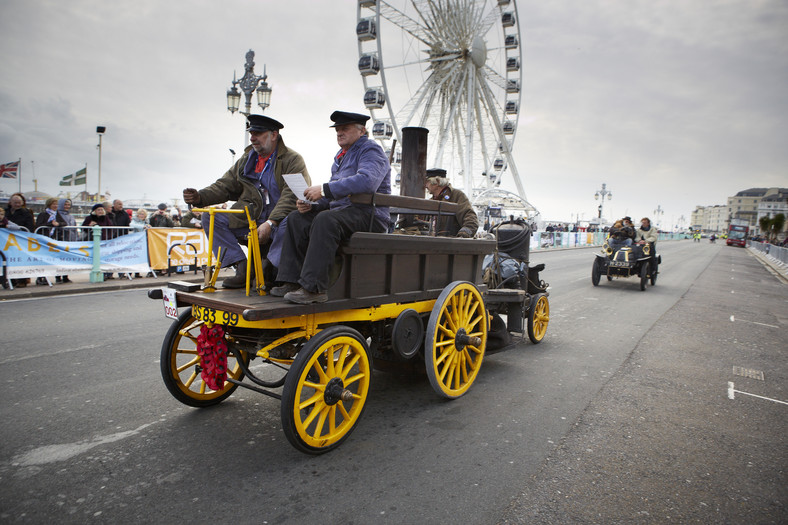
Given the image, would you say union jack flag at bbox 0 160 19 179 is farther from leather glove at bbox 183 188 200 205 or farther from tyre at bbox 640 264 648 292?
tyre at bbox 640 264 648 292

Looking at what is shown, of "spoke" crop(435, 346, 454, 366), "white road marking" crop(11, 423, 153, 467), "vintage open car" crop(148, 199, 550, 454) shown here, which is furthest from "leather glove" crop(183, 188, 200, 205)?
"spoke" crop(435, 346, 454, 366)

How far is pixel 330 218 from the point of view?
9.16ft

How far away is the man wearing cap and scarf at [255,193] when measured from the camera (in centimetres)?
327

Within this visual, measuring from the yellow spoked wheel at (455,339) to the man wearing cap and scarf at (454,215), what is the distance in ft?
3.43

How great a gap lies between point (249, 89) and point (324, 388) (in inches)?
493

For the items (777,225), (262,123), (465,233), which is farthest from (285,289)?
(777,225)

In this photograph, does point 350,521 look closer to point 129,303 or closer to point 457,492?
point 457,492

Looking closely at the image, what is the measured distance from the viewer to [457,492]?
97.6 inches

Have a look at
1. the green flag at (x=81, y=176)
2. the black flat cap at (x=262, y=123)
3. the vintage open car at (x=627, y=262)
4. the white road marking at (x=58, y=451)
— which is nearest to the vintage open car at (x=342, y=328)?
the white road marking at (x=58, y=451)

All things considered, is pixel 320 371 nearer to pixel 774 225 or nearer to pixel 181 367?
pixel 181 367

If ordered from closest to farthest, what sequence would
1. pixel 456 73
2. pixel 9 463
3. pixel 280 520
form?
pixel 280 520
pixel 9 463
pixel 456 73

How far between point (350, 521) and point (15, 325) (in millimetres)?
5861

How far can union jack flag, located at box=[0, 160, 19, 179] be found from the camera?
22.2 m

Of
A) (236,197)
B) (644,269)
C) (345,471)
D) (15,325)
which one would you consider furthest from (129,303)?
(644,269)
